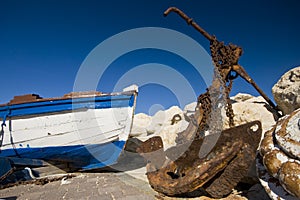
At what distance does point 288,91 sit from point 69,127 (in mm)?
4829

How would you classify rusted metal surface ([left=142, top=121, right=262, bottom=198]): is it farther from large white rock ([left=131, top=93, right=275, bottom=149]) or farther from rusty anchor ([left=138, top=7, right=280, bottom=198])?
large white rock ([left=131, top=93, right=275, bottom=149])

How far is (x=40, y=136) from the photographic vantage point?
5.73 meters

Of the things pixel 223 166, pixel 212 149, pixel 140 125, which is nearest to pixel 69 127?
pixel 212 149

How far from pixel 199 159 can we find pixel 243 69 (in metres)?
2.20

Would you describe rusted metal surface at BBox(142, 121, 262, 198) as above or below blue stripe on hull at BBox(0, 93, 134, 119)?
below

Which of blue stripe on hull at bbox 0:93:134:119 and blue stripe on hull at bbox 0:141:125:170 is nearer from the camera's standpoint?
blue stripe on hull at bbox 0:93:134:119

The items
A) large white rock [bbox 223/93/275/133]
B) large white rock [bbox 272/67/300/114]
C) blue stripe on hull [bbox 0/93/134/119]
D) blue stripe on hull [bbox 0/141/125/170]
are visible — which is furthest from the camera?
blue stripe on hull [bbox 0/141/125/170]

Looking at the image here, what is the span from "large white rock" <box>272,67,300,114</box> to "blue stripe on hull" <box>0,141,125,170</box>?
12.4 ft

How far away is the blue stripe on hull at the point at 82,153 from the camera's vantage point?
5895 millimetres

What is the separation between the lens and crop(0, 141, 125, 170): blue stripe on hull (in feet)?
19.3

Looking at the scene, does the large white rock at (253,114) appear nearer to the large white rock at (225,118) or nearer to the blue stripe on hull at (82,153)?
the large white rock at (225,118)

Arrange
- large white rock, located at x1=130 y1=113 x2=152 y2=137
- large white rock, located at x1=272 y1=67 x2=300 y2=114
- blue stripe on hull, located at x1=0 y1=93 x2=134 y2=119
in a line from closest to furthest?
1. large white rock, located at x1=272 y1=67 x2=300 y2=114
2. blue stripe on hull, located at x1=0 y1=93 x2=134 y2=119
3. large white rock, located at x1=130 y1=113 x2=152 y2=137

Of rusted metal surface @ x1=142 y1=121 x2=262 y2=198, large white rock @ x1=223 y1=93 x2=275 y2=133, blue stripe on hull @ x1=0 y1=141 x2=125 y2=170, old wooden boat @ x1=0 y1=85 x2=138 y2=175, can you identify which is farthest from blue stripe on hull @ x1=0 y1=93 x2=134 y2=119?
rusted metal surface @ x1=142 y1=121 x2=262 y2=198

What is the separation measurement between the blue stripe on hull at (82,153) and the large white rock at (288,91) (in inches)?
A: 148
